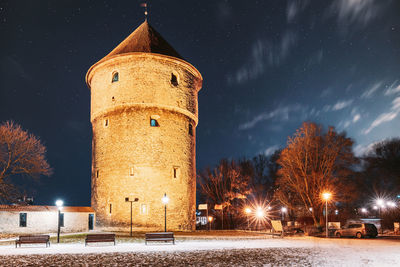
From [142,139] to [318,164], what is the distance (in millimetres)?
14842

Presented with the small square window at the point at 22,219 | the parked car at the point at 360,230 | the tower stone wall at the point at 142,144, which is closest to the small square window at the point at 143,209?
the tower stone wall at the point at 142,144

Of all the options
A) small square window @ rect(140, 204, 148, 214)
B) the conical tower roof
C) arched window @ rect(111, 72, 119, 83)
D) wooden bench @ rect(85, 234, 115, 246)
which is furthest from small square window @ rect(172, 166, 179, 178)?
wooden bench @ rect(85, 234, 115, 246)

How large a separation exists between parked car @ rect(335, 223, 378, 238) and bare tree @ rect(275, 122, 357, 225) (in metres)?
5.89

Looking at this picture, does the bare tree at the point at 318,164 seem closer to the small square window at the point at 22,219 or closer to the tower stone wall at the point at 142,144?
the tower stone wall at the point at 142,144

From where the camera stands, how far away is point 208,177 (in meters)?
46.2

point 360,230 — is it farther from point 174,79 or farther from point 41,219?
point 41,219

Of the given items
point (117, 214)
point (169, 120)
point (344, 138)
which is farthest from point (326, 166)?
point (117, 214)

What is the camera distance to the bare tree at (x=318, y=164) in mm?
29438

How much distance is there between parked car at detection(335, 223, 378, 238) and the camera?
2197 centimetres

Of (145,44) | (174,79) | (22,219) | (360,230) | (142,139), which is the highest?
(145,44)

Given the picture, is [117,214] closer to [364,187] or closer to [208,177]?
[208,177]

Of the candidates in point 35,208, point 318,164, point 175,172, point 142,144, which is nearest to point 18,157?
point 35,208

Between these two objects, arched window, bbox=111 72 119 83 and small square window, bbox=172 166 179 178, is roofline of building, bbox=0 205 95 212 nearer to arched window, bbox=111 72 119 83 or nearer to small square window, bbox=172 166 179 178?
small square window, bbox=172 166 179 178

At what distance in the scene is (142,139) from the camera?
26.4 meters
